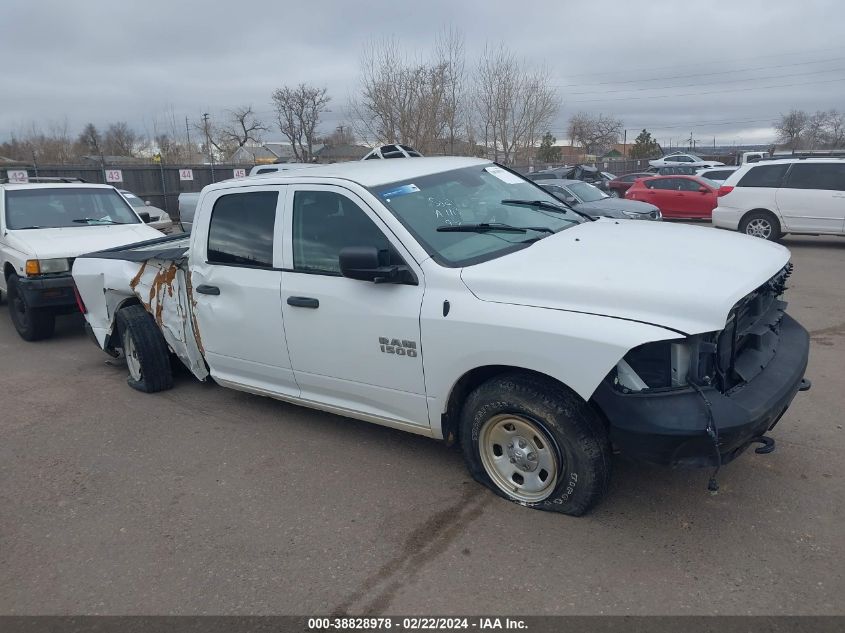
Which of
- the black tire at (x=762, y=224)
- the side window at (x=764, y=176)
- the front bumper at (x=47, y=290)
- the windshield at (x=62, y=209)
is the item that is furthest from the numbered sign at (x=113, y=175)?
the black tire at (x=762, y=224)

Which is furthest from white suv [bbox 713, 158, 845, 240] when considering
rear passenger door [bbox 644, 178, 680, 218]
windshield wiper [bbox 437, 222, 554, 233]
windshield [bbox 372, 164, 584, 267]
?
windshield wiper [bbox 437, 222, 554, 233]

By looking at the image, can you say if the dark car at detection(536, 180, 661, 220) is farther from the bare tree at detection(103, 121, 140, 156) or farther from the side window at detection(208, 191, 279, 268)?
the bare tree at detection(103, 121, 140, 156)

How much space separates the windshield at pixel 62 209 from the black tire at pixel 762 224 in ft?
37.0

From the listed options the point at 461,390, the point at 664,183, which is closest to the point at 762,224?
the point at 664,183

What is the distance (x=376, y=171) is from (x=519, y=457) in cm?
206

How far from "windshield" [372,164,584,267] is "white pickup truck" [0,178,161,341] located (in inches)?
210

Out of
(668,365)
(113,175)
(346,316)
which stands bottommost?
(668,365)

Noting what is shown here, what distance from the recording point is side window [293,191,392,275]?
13.1 ft

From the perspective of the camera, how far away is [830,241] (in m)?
14.3

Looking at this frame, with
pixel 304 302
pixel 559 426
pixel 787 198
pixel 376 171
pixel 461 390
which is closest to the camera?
pixel 559 426

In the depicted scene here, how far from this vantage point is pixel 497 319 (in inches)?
132

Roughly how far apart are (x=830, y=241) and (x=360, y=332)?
45.8 ft

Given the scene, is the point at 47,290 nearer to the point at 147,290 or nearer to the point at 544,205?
the point at 147,290

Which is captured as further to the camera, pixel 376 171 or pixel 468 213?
pixel 376 171
